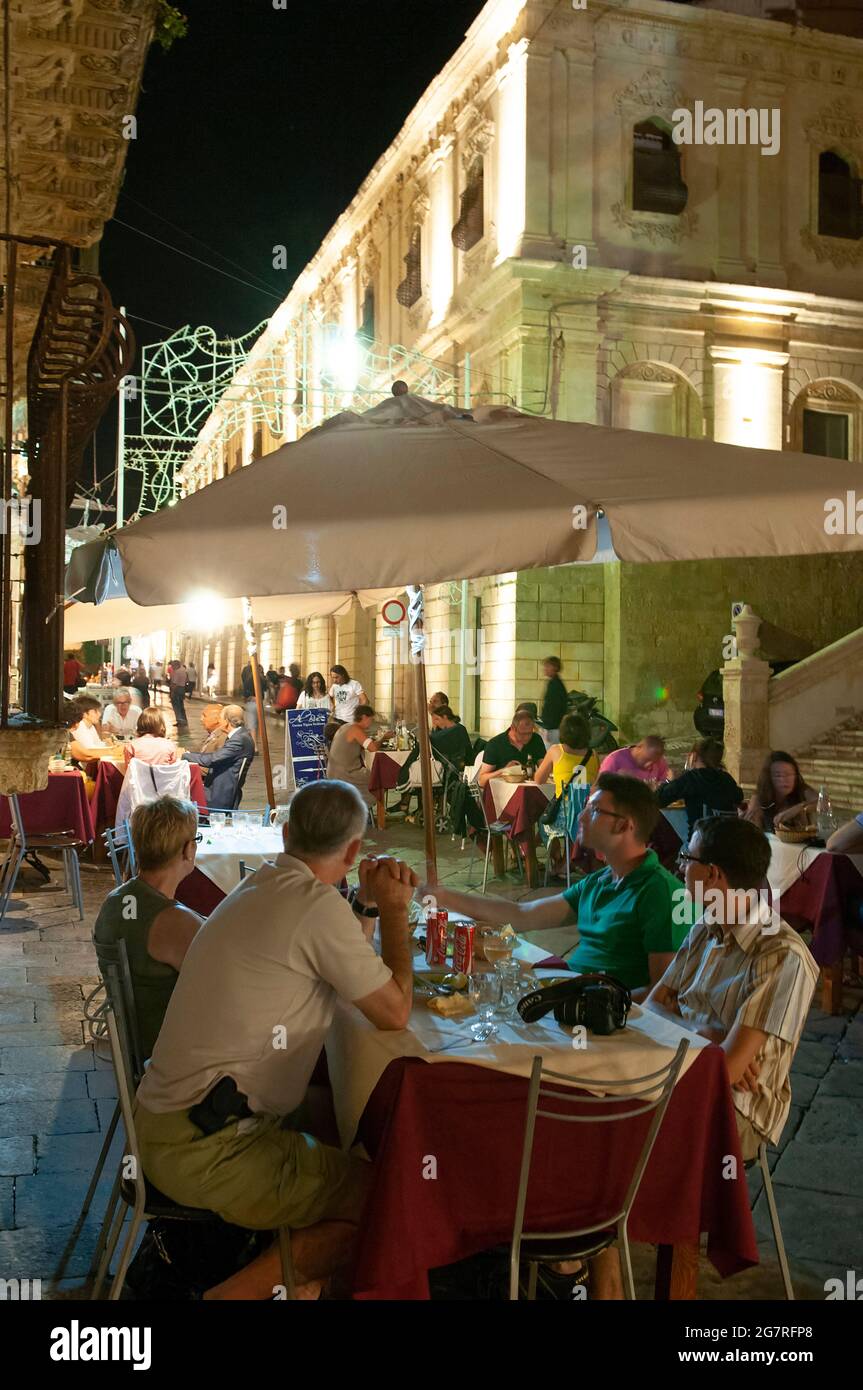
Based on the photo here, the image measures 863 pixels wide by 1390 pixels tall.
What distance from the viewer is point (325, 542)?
3.66 metres

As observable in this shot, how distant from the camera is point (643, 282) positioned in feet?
67.7

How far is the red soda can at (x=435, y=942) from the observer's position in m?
3.59

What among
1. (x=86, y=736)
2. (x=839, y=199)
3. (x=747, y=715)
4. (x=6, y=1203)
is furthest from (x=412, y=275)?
(x=6, y=1203)

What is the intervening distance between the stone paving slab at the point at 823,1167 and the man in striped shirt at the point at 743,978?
3.37 feet

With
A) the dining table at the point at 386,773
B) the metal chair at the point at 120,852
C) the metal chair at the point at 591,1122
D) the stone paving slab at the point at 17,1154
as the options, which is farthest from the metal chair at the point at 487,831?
the metal chair at the point at 591,1122

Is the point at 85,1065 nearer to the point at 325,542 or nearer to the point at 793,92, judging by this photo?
the point at 325,542

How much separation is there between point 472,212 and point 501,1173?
22.4 metres

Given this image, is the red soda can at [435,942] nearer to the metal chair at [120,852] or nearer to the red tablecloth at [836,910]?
the metal chair at [120,852]

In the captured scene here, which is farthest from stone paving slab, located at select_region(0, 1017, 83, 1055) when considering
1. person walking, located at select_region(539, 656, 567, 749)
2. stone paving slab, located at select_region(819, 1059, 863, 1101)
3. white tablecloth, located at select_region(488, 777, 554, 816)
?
person walking, located at select_region(539, 656, 567, 749)

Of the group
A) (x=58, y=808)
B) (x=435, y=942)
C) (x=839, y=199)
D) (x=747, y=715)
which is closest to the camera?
(x=435, y=942)

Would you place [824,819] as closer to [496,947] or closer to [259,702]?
[259,702]

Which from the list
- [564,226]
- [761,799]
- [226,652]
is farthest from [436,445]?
[226,652]

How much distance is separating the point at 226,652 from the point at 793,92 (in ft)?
106

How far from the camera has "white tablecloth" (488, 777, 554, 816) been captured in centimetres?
962
